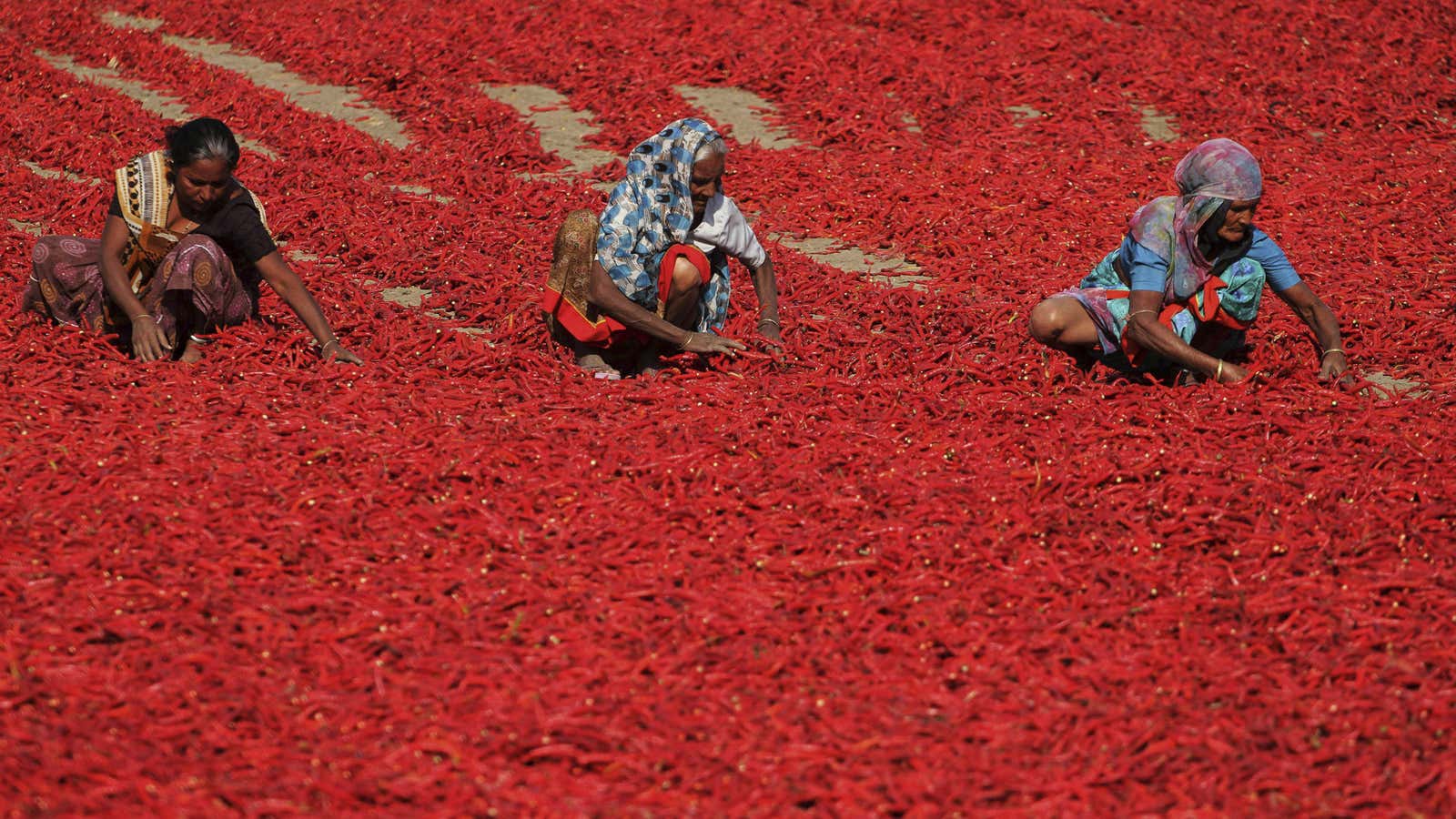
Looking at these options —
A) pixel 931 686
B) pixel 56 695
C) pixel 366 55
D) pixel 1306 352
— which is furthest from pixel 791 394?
pixel 366 55

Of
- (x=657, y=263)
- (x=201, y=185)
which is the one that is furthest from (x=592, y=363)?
(x=201, y=185)

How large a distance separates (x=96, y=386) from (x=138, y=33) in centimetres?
724

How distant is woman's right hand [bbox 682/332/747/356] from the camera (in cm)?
573

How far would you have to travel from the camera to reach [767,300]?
6117 millimetres

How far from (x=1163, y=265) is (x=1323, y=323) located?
807 millimetres

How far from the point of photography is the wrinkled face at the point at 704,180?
555cm

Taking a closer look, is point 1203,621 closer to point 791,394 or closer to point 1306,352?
point 791,394

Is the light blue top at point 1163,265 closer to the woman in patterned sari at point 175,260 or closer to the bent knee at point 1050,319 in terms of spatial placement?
the bent knee at point 1050,319

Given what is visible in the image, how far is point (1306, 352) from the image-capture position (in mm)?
6086

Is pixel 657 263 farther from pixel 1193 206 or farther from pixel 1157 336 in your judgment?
pixel 1193 206

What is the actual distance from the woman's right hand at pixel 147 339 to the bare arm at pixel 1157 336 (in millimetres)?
3929

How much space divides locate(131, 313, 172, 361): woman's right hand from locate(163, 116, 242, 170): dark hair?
2.15ft

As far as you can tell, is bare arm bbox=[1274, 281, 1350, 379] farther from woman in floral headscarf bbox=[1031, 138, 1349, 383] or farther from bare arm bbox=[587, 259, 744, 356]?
bare arm bbox=[587, 259, 744, 356]

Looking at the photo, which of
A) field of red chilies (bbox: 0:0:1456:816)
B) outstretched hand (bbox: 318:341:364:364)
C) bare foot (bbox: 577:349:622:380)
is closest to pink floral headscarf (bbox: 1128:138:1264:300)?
field of red chilies (bbox: 0:0:1456:816)
